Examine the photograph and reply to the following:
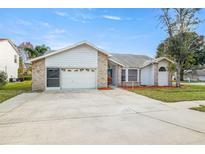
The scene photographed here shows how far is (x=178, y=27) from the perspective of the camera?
2038 cm

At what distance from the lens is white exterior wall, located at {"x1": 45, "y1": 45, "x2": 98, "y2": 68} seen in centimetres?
1692

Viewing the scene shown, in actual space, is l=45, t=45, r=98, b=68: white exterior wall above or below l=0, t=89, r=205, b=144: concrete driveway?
above

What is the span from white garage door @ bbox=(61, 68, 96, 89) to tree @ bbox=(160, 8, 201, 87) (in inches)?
399

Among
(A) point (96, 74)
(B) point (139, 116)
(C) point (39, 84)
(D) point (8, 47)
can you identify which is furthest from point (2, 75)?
(B) point (139, 116)

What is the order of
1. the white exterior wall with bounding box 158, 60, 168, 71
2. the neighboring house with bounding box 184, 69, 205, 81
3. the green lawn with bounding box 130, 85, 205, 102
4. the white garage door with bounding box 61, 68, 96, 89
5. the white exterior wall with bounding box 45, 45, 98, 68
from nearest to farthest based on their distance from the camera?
the green lawn with bounding box 130, 85, 205, 102 → the white exterior wall with bounding box 45, 45, 98, 68 → the white garage door with bounding box 61, 68, 96, 89 → the white exterior wall with bounding box 158, 60, 168, 71 → the neighboring house with bounding box 184, 69, 205, 81

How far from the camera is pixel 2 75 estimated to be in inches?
667

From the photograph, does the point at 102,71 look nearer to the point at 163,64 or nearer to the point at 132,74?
the point at 132,74

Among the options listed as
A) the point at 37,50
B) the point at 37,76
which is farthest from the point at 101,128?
the point at 37,50

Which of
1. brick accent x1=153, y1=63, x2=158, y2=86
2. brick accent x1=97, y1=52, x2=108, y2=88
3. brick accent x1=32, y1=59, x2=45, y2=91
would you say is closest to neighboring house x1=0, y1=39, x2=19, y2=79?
brick accent x1=32, y1=59, x2=45, y2=91

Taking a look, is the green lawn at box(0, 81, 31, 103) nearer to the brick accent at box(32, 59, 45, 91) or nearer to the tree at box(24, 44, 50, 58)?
the brick accent at box(32, 59, 45, 91)

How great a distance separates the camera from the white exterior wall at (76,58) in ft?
55.5

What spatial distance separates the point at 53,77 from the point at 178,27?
599 inches
